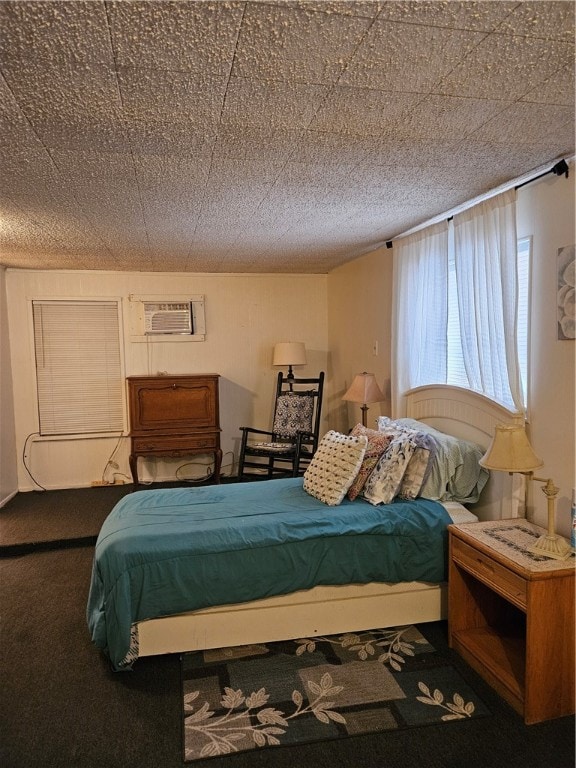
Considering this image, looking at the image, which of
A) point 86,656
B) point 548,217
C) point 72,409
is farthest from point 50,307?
point 548,217

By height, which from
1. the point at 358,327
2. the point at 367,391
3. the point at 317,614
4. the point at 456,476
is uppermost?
the point at 358,327

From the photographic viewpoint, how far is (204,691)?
2.17 m

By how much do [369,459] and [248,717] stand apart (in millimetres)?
1442

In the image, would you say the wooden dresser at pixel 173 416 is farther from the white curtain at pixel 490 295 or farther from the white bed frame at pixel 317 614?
the white curtain at pixel 490 295

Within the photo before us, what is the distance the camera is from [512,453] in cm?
218

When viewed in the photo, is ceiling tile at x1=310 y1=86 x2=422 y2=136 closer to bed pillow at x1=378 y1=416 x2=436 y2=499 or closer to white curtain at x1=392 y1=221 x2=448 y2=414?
white curtain at x1=392 y1=221 x2=448 y2=414

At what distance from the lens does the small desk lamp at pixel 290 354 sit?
16.6 feet

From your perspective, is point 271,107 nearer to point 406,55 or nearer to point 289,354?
point 406,55

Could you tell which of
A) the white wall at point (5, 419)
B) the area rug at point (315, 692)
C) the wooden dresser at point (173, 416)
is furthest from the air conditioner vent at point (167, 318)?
the area rug at point (315, 692)

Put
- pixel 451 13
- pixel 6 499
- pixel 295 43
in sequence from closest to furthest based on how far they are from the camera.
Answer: pixel 451 13, pixel 295 43, pixel 6 499

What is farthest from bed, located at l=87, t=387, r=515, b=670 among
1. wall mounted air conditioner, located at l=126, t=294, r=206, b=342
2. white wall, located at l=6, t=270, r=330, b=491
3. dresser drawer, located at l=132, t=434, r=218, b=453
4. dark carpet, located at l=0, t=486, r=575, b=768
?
wall mounted air conditioner, located at l=126, t=294, r=206, b=342

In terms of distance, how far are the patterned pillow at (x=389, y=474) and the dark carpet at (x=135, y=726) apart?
2.28 feet

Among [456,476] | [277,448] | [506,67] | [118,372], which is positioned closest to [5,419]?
[118,372]

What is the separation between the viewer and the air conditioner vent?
16.8 feet
